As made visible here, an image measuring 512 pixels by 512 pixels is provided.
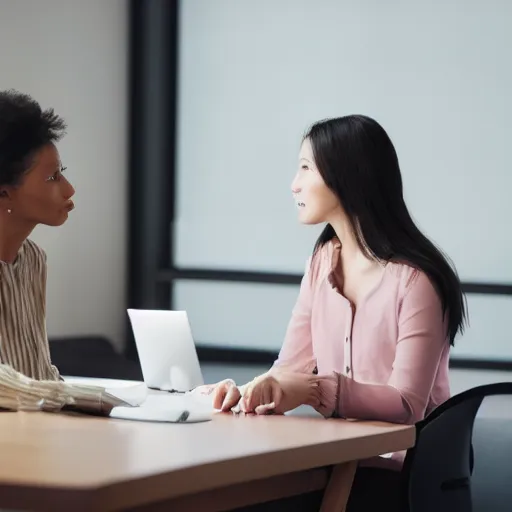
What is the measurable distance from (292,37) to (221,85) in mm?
366

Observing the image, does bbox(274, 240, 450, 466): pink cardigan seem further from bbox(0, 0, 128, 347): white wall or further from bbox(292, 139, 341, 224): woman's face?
bbox(0, 0, 128, 347): white wall

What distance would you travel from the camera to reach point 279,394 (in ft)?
6.63

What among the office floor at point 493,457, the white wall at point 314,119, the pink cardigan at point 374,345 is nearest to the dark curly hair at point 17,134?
the pink cardigan at point 374,345

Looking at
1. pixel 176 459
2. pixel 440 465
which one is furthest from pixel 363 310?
pixel 176 459

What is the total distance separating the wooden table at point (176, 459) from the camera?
131 cm

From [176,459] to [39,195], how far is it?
86 centimetres

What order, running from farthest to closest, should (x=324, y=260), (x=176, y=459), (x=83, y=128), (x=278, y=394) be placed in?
(x=83, y=128) < (x=324, y=260) < (x=278, y=394) < (x=176, y=459)

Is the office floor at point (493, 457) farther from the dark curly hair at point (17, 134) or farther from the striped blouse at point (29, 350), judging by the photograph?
the dark curly hair at point (17, 134)

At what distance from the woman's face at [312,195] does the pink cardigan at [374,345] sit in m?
0.09

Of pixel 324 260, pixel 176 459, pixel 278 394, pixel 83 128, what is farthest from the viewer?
pixel 83 128

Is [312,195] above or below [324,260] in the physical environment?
above

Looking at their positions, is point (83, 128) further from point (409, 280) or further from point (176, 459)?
point (176, 459)

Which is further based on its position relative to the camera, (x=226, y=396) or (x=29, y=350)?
(x=29, y=350)

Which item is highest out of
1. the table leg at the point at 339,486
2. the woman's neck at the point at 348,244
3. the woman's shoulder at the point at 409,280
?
the woman's neck at the point at 348,244
